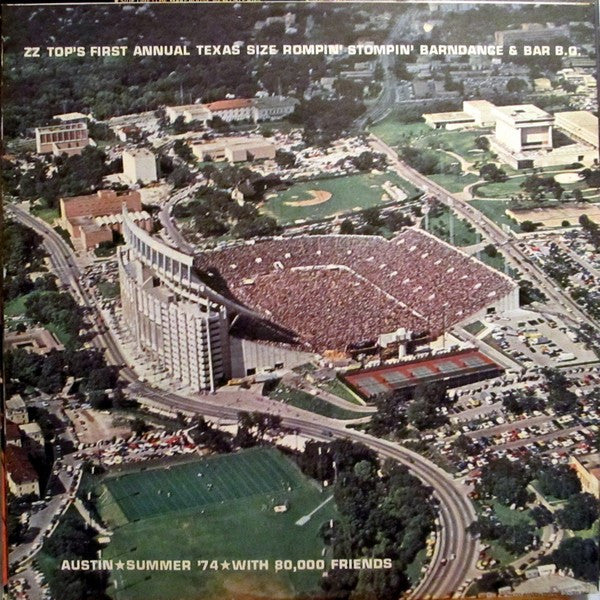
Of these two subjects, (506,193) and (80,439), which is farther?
(506,193)

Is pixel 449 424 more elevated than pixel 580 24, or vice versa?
pixel 580 24

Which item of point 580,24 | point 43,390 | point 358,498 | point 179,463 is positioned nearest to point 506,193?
point 580,24

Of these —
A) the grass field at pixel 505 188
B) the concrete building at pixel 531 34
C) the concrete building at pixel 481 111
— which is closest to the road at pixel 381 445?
the grass field at pixel 505 188

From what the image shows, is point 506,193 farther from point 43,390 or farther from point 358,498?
point 43,390

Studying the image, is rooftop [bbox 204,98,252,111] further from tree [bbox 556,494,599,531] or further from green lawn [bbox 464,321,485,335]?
tree [bbox 556,494,599,531]

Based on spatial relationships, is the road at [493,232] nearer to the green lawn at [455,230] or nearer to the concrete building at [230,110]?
the green lawn at [455,230]

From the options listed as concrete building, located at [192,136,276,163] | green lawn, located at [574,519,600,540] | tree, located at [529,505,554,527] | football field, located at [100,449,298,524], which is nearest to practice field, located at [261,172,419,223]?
concrete building, located at [192,136,276,163]
